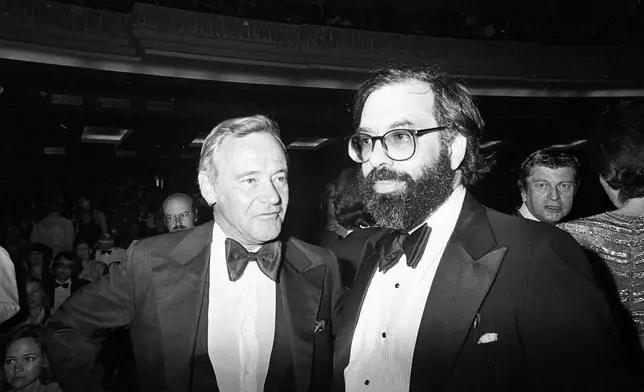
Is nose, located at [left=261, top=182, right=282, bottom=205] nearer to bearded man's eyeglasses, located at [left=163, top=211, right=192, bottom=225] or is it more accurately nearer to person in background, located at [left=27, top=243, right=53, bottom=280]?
bearded man's eyeglasses, located at [left=163, top=211, right=192, bottom=225]

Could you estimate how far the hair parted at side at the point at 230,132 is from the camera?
1971mm

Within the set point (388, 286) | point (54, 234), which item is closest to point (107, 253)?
point (54, 234)

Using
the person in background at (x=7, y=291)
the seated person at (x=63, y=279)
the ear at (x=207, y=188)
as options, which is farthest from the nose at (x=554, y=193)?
the seated person at (x=63, y=279)

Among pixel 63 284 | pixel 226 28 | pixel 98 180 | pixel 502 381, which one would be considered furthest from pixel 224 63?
pixel 502 381

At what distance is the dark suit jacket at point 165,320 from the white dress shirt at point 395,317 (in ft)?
0.90

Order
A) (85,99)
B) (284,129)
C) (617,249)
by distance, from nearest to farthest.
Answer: (617,249) → (85,99) → (284,129)

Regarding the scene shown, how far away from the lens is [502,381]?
1406 millimetres

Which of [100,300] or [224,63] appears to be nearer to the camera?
[100,300]

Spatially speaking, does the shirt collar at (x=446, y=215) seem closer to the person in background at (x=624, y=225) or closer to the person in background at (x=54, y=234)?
the person in background at (x=624, y=225)

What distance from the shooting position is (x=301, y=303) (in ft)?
6.48

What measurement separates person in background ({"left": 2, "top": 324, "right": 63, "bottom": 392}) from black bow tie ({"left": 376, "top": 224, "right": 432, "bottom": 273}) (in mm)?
2459

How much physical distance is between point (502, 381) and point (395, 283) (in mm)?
442

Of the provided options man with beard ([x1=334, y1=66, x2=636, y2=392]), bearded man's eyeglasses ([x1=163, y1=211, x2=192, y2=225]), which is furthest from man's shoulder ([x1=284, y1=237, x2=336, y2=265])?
bearded man's eyeglasses ([x1=163, y1=211, x2=192, y2=225])

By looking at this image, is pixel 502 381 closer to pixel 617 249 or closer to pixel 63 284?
pixel 617 249
